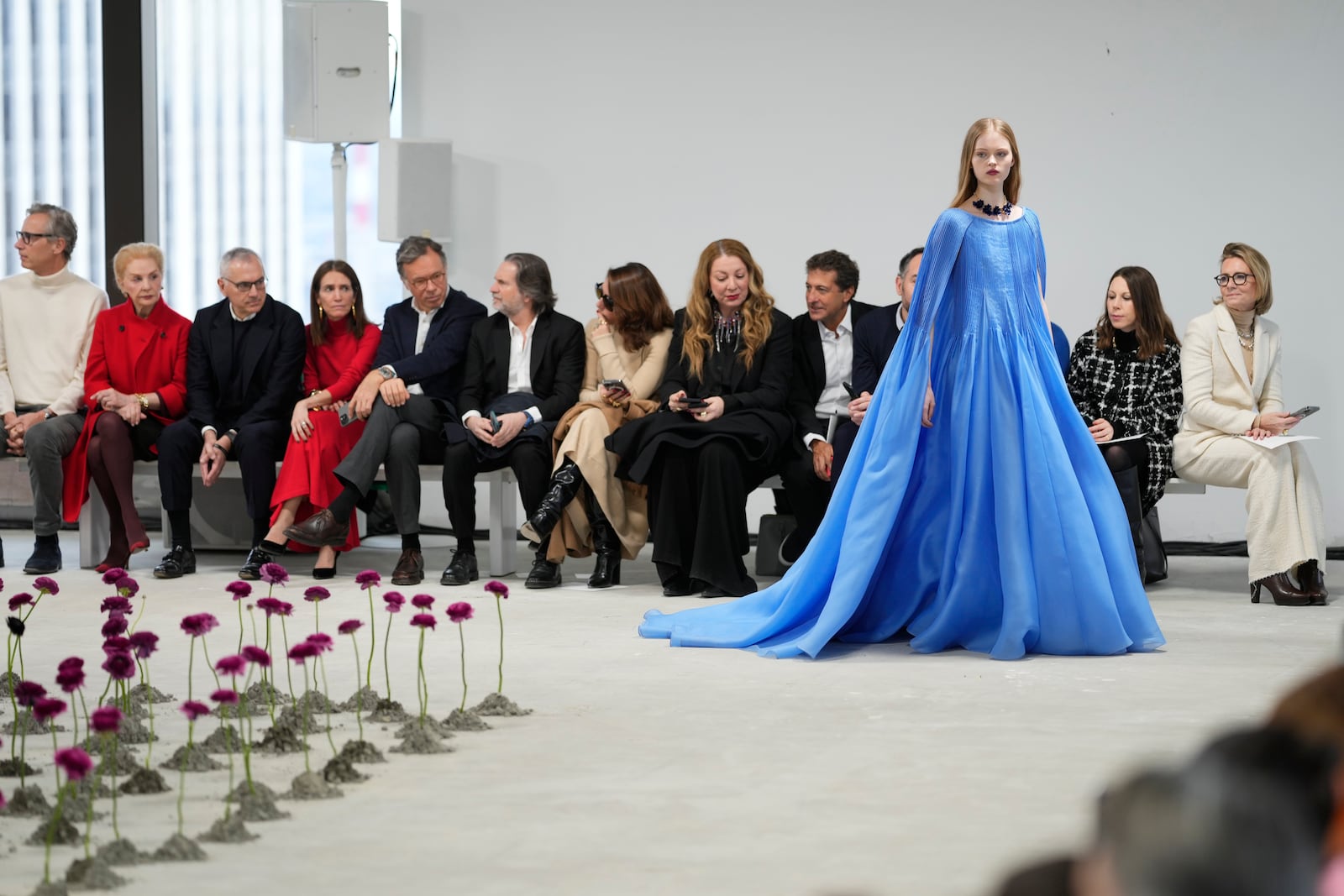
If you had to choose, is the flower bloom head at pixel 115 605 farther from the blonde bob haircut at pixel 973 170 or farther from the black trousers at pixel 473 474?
the black trousers at pixel 473 474

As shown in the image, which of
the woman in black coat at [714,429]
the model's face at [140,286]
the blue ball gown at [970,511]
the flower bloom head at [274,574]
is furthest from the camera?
the model's face at [140,286]

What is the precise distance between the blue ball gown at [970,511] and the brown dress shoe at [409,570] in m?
1.43

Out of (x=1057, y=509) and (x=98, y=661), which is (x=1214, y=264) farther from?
(x=98, y=661)

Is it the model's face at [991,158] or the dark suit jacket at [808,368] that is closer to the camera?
the model's face at [991,158]

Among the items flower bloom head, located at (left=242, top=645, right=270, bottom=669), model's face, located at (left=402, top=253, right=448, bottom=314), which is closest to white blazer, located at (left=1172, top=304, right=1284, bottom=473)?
model's face, located at (left=402, top=253, right=448, bottom=314)

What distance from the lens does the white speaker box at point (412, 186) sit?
21.5ft

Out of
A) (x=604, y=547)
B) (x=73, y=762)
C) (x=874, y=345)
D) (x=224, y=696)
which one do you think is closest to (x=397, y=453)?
(x=604, y=547)

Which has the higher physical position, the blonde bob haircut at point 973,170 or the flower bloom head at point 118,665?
the blonde bob haircut at point 973,170

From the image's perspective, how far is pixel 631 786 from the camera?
2373 millimetres

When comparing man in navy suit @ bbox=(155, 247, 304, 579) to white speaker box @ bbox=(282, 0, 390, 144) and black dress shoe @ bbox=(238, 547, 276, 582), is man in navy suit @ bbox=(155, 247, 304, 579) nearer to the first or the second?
black dress shoe @ bbox=(238, 547, 276, 582)

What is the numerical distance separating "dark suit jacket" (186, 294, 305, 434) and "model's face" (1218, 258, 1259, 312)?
3.43 meters

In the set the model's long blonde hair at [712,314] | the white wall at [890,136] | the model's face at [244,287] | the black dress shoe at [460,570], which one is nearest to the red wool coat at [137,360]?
the model's face at [244,287]

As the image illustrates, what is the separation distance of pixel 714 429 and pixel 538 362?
0.86m

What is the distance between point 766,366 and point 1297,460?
1810 millimetres
